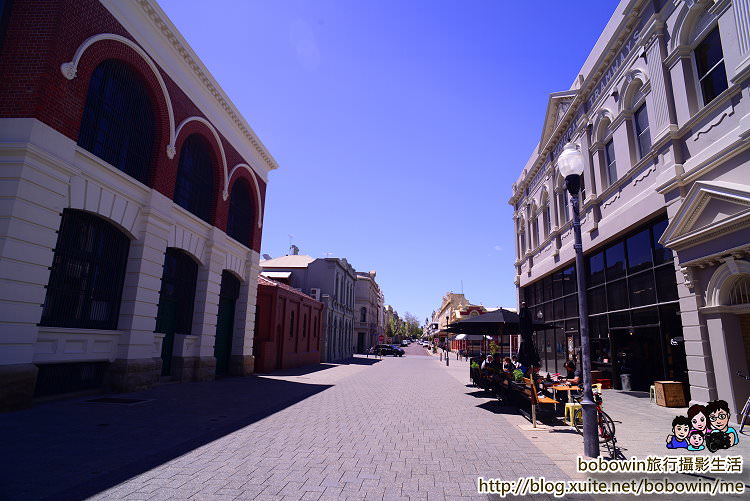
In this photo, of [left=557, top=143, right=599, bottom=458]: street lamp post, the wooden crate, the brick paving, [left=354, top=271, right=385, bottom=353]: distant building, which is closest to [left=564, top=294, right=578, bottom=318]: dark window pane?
the wooden crate

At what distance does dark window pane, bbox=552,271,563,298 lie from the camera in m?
22.0

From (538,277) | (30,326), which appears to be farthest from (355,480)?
(538,277)

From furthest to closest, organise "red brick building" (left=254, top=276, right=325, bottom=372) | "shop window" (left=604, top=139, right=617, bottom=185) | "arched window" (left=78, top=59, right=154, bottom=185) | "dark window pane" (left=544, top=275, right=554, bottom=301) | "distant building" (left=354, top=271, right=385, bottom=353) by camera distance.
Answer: "distant building" (left=354, top=271, right=385, bottom=353) → "dark window pane" (left=544, top=275, right=554, bottom=301) → "red brick building" (left=254, top=276, right=325, bottom=372) → "shop window" (left=604, top=139, right=617, bottom=185) → "arched window" (left=78, top=59, right=154, bottom=185)

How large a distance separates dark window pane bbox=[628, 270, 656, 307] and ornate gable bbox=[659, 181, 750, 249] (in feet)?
7.93

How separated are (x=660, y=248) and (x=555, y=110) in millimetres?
11876

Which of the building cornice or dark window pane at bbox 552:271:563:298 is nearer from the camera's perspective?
the building cornice

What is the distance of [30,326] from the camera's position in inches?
349

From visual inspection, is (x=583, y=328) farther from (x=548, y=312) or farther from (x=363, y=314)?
(x=363, y=314)

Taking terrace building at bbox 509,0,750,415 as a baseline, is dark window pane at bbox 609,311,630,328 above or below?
below

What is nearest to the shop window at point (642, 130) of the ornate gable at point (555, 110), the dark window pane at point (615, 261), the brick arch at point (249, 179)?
the dark window pane at point (615, 261)

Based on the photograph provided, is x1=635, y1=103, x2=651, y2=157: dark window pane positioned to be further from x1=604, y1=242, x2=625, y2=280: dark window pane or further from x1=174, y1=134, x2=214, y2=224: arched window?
x1=174, y1=134, x2=214, y2=224: arched window

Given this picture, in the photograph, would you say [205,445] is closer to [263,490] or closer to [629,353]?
[263,490]

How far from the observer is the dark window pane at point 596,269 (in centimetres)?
1712

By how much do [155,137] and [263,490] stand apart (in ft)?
42.4
